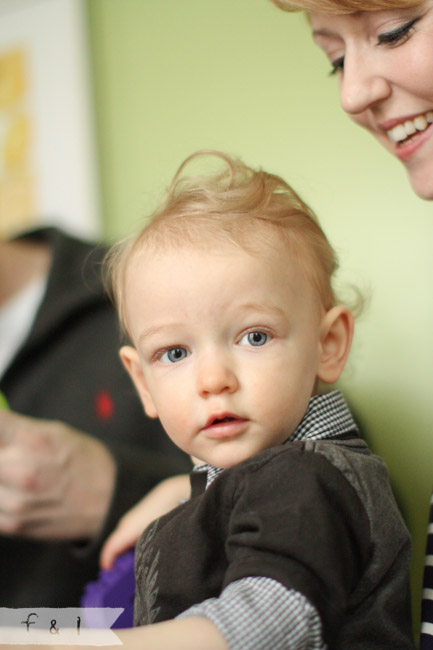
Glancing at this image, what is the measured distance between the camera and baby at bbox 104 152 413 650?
0.50 meters

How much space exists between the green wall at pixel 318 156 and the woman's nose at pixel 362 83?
24 centimetres

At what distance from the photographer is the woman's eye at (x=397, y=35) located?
67 centimetres

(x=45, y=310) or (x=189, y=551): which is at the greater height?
(x=45, y=310)

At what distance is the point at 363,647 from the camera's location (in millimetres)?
563

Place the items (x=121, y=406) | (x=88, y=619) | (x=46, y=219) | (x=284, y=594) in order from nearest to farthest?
(x=284, y=594) → (x=88, y=619) → (x=121, y=406) → (x=46, y=219)

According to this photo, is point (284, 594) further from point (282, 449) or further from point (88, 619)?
point (88, 619)

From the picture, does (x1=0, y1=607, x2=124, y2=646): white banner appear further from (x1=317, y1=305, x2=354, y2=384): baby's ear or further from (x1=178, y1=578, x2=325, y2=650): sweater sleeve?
(x1=317, y1=305, x2=354, y2=384): baby's ear

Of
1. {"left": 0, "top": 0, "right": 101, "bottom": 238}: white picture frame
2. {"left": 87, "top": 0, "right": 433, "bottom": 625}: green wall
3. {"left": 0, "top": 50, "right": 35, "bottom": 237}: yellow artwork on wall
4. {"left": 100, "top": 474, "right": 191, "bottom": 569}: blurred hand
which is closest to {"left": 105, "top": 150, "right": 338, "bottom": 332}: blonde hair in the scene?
{"left": 87, "top": 0, "right": 433, "bottom": 625}: green wall

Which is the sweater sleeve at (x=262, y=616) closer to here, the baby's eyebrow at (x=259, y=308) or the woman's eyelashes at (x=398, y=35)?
the baby's eyebrow at (x=259, y=308)

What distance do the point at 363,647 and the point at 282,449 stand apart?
17 centimetres

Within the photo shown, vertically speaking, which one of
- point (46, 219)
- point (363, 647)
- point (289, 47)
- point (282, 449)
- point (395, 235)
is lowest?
point (363, 647)

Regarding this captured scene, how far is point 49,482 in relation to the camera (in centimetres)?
99

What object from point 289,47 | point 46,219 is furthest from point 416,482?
point 46,219

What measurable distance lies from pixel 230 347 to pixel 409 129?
0.33 metres
